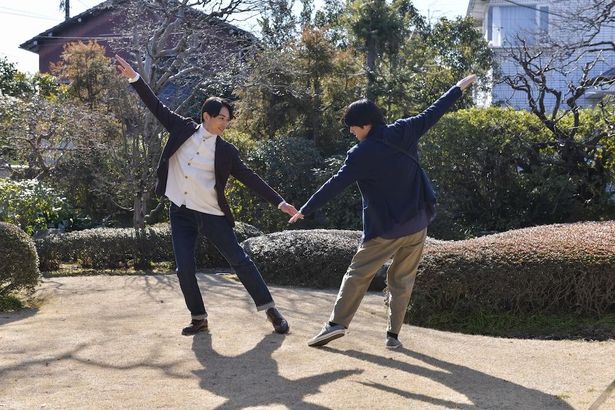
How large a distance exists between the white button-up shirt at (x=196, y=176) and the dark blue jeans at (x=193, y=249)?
7 centimetres

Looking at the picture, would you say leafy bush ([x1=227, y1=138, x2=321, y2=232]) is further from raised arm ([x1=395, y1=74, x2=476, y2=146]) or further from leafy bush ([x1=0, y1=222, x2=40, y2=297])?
raised arm ([x1=395, y1=74, x2=476, y2=146])

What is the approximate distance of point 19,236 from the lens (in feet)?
25.1

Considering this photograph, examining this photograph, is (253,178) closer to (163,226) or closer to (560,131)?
(163,226)

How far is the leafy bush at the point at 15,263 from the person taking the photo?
748 centimetres

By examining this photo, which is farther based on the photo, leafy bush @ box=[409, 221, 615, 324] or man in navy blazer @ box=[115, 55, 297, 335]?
leafy bush @ box=[409, 221, 615, 324]

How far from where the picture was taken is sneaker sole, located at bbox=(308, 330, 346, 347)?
562 cm

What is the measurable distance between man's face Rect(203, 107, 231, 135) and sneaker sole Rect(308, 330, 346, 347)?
1629mm

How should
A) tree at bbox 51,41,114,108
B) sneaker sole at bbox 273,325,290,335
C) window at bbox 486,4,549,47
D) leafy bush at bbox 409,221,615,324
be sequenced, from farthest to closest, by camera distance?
window at bbox 486,4,549,47, tree at bbox 51,41,114,108, leafy bush at bbox 409,221,615,324, sneaker sole at bbox 273,325,290,335

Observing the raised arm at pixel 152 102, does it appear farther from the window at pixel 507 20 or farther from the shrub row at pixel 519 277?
the window at pixel 507 20

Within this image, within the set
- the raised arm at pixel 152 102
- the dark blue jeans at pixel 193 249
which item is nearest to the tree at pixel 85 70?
the raised arm at pixel 152 102

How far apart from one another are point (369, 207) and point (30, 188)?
6658 millimetres

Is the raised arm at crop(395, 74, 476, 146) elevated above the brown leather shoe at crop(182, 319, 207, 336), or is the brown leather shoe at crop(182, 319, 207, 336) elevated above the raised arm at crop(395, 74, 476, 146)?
the raised arm at crop(395, 74, 476, 146)

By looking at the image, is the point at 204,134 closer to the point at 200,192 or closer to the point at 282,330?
the point at 200,192

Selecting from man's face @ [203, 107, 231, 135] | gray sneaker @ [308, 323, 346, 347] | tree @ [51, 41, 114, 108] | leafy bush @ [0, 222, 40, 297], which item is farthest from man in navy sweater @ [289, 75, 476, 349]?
tree @ [51, 41, 114, 108]
